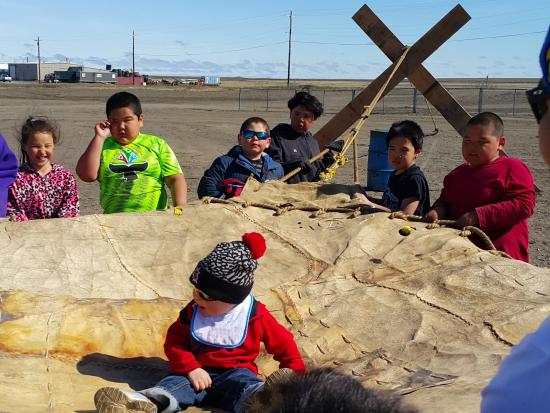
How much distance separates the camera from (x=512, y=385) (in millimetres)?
930

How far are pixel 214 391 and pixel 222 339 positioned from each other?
21cm

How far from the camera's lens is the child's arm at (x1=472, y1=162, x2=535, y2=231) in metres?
4.32

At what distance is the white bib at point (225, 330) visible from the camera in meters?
3.21

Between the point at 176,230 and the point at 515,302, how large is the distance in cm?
199

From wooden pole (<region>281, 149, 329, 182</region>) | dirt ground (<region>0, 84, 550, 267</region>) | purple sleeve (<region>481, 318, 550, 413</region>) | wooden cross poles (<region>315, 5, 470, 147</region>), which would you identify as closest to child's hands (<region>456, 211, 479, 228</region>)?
wooden pole (<region>281, 149, 329, 182</region>)

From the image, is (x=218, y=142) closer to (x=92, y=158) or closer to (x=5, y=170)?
(x=92, y=158)

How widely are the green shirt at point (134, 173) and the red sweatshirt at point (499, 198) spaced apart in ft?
5.84

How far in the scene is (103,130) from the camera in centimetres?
475

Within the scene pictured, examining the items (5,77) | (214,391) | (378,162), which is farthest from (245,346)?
(5,77)

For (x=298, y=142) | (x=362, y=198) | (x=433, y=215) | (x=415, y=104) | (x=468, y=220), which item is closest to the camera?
(x=468, y=220)

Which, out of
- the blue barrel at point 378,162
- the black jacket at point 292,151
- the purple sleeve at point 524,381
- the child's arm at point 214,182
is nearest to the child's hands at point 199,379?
the purple sleeve at point 524,381

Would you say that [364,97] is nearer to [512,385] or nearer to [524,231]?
[524,231]

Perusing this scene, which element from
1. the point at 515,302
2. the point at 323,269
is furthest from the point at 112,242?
the point at 515,302

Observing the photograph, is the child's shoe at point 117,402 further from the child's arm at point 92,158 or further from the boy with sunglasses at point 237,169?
the boy with sunglasses at point 237,169
